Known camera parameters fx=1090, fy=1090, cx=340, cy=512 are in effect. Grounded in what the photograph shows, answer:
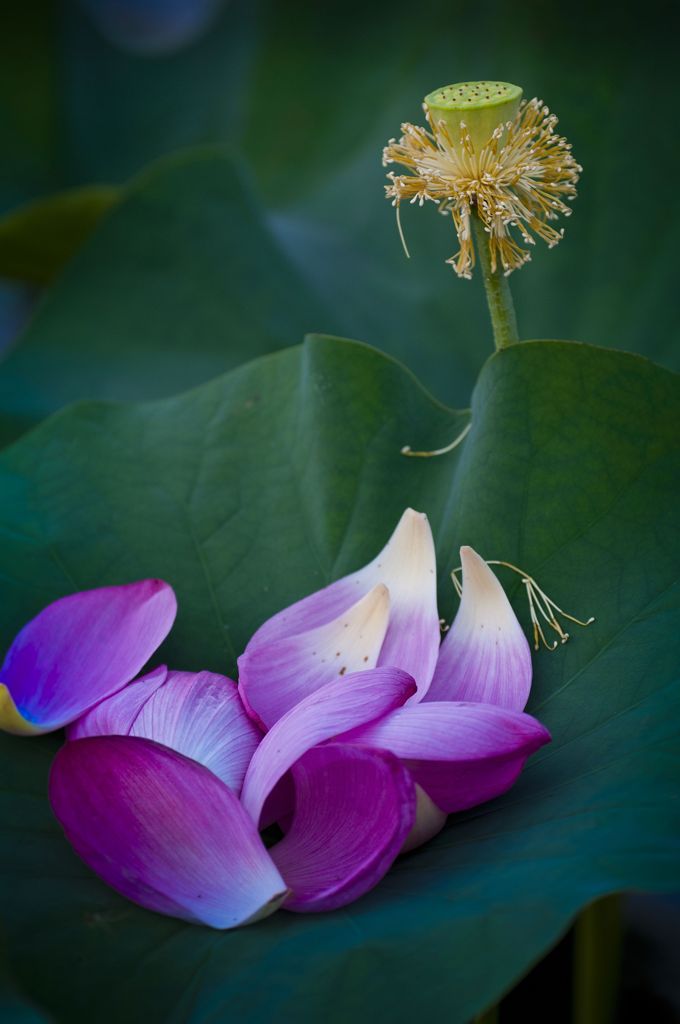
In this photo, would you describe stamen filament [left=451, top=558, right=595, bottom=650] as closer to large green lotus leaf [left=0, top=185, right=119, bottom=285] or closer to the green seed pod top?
the green seed pod top

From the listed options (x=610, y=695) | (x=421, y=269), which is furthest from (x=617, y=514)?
(x=421, y=269)

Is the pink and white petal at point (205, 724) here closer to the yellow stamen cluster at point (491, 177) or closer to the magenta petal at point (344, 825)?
the magenta petal at point (344, 825)

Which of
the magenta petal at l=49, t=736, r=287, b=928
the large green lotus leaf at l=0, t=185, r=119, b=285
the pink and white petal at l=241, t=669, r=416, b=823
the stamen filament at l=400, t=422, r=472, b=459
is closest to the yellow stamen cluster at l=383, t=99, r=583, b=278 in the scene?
the stamen filament at l=400, t=422, r=472, b=459

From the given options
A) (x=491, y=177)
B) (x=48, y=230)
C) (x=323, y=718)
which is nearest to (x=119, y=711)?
(x=323, y=718)

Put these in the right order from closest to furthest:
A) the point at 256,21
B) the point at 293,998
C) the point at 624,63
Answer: the point at 293,998 < the point at 624,63 < the point at 256,21

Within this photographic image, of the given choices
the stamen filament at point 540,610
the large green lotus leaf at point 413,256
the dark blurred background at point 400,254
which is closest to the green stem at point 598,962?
the dark blurred background at point 400,254

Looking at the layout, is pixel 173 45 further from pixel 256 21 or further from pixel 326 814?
pixel 326 814
